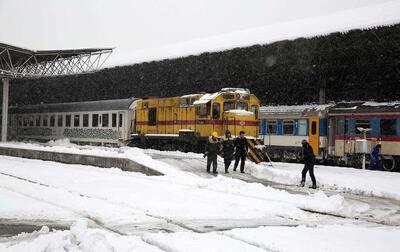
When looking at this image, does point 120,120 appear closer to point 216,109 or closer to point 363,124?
point 216,109

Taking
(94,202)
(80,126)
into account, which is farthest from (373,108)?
(80,126)

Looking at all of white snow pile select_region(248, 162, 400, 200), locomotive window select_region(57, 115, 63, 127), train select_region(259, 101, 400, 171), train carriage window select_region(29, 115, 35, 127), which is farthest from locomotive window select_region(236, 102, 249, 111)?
train carriage window select_region(29, 115, 35, 127)

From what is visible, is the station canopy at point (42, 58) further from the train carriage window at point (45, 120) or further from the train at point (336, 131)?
the train at point (336, 131)

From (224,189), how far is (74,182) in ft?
15.0

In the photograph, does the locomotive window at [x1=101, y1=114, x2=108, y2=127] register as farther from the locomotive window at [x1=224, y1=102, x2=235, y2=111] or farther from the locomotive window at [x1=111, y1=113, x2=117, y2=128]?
the locomotive window at [x1=224, y1=102, x2=235, y2=111]

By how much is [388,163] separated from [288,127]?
6.55 m

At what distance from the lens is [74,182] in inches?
586

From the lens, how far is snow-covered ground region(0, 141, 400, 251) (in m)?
7.43

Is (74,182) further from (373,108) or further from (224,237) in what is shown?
(373,108)

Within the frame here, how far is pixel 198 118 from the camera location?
76.5ft

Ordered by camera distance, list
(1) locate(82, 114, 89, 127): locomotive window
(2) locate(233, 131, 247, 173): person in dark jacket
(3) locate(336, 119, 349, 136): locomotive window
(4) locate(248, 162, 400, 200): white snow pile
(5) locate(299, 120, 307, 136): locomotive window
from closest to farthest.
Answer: (4) locate(248, 162, 400, 200): white snow pile
(2) locate(233, 131, 247, 173): person in dark jacket
(3) locate(336, 119, 349, 136): locomotive window
(5) locate(299, 120, 307, 136): locomotive window
(1) locate(82, 114, 89, 127): locomotive window

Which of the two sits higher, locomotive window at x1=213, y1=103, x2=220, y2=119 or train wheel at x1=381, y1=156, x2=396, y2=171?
locomotive window at x1=213, y1=103, x2=220, y2=119

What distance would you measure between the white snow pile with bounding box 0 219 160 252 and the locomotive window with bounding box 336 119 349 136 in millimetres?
19605

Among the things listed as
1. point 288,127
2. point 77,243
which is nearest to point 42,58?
point 288,127
